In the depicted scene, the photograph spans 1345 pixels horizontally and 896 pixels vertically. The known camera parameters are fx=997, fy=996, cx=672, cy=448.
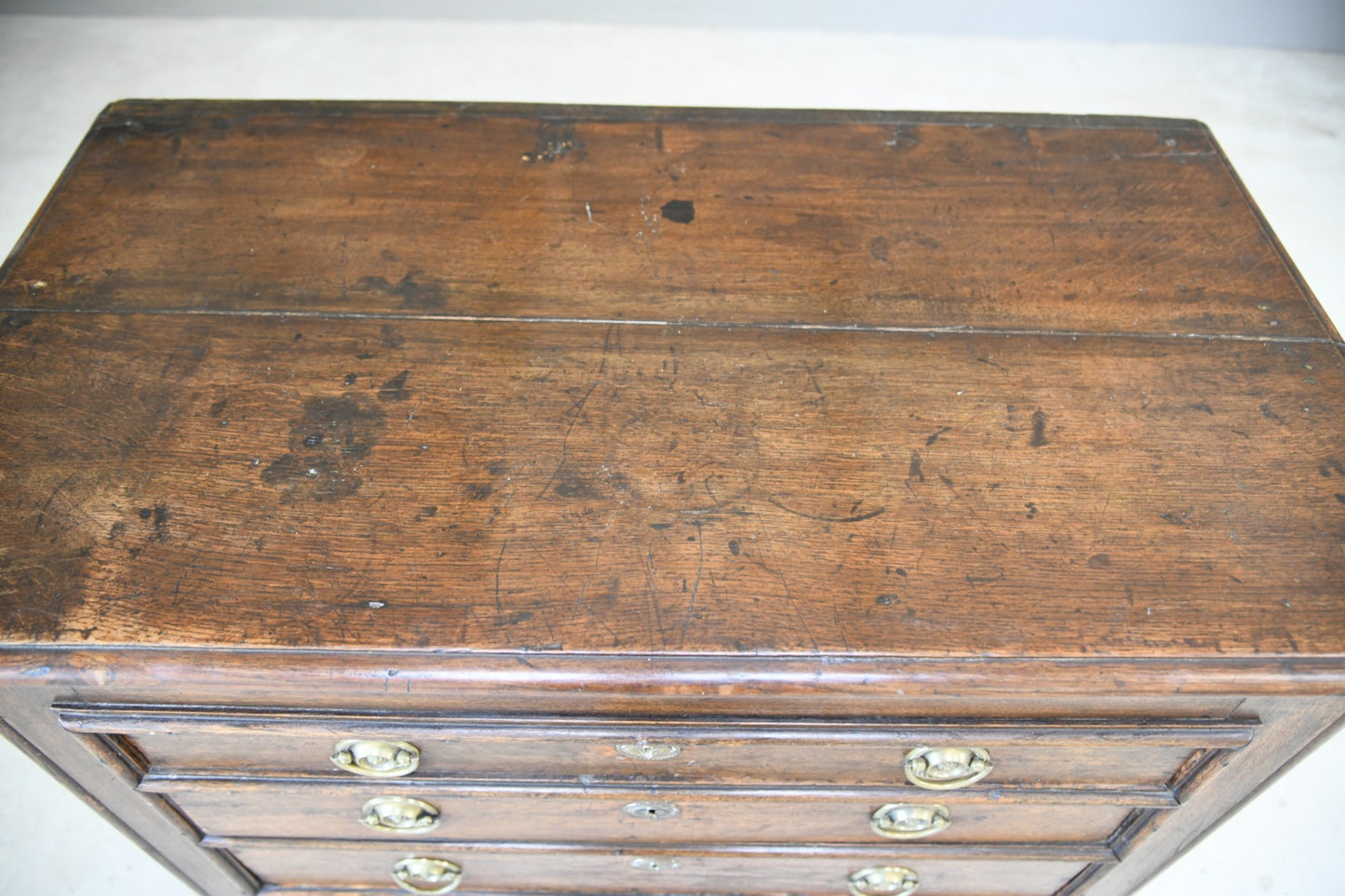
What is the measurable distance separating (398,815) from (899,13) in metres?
2.85

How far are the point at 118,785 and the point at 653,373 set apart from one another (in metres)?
0.85

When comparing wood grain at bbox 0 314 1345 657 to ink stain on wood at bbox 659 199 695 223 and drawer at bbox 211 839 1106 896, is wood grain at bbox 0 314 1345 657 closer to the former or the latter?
ink stain on wood at bbox 659 199 695 223

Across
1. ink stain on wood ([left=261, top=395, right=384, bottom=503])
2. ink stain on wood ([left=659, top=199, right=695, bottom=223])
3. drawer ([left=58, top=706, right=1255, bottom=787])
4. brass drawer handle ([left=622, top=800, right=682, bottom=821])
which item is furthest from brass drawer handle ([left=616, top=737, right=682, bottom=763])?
ink stain on wood ([left=659, top=199, right=695, bottom=223])

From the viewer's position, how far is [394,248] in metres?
1.41

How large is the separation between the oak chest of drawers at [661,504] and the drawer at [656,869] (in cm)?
1

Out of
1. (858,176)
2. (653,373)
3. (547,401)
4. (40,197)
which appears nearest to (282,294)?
(547,401)

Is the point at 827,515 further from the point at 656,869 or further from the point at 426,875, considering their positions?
the point at 426,875

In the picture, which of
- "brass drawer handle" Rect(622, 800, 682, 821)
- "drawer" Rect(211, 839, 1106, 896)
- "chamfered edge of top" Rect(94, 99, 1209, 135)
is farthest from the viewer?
"chamfered edge of top" Rect(94, 99, 1209, 135)

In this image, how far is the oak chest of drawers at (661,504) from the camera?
103 centimetres

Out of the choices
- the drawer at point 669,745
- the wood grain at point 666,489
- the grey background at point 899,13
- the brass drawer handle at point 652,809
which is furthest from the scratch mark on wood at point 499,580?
the grey background at point 899,13

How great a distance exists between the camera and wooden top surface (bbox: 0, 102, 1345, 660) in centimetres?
105

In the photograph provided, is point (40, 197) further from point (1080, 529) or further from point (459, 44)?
point (1080, 529)

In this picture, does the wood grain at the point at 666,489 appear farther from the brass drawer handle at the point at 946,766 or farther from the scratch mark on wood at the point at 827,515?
the brass drawer handle at the point at 946,766

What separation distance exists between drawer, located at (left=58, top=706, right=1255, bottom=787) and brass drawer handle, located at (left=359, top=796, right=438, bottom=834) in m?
0.08
